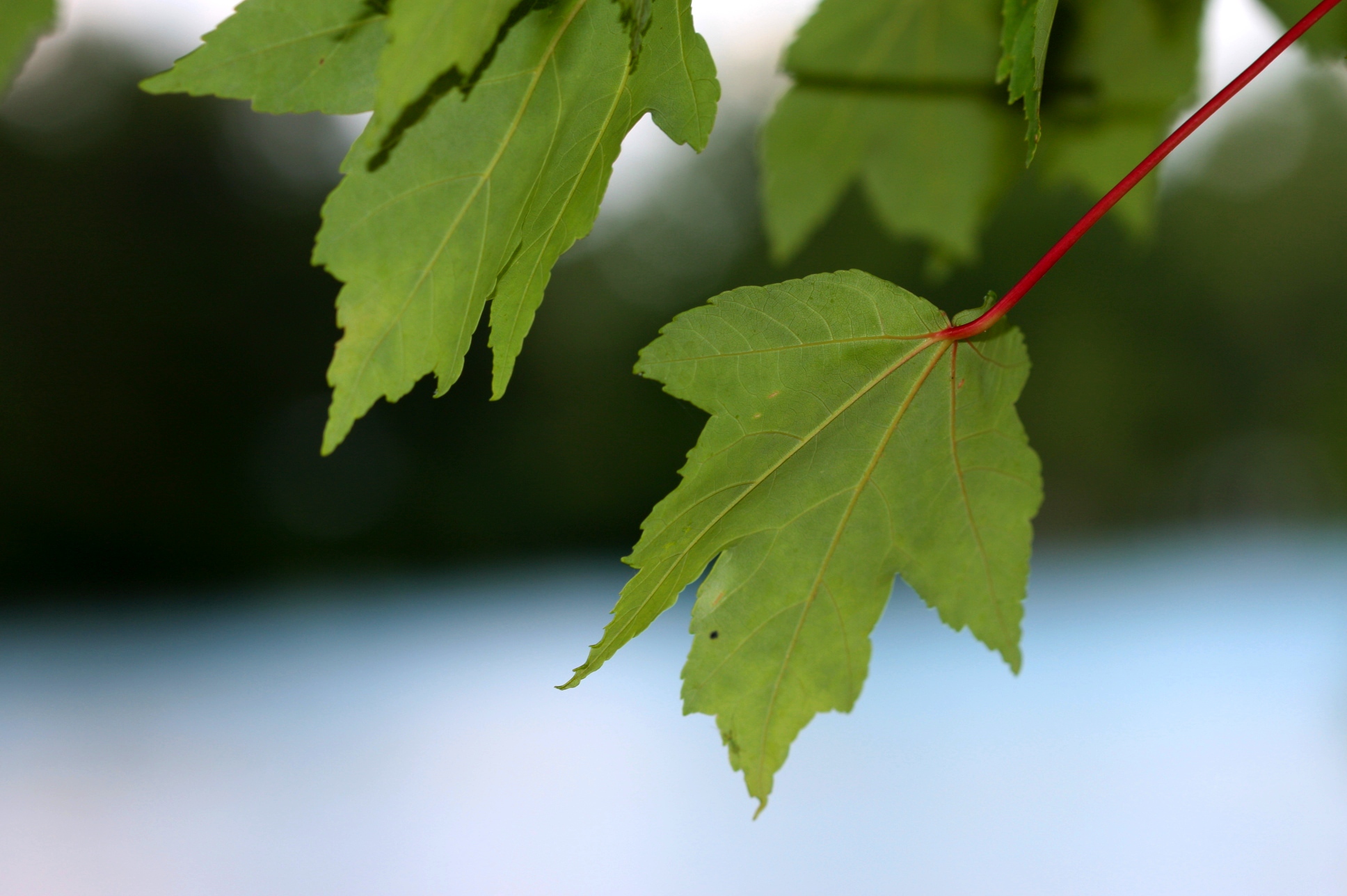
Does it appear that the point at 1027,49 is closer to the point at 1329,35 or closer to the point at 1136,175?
the point at 1136,175

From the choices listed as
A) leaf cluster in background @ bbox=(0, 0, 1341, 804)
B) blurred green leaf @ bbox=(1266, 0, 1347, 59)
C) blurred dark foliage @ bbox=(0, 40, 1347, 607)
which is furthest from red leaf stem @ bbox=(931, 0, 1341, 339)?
blurred dark foliage @ bbox=(0, 40, 1347, 607)

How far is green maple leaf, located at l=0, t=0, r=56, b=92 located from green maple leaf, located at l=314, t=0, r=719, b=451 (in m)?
0.09

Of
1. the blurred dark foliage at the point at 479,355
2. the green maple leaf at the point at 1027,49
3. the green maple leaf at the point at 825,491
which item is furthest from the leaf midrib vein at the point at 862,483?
the blurred dark foliage at the point at 479,355

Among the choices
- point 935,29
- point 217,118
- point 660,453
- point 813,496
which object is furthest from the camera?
point 217,118

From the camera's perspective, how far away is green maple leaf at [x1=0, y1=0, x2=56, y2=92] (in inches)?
9.6

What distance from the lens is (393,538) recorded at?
182 inches

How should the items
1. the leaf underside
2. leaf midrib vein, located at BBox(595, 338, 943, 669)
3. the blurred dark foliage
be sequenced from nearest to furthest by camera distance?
leaf midrib vein, located at BBox(595, 338, 943, 669), the leaf underside, the blurred dark foliage

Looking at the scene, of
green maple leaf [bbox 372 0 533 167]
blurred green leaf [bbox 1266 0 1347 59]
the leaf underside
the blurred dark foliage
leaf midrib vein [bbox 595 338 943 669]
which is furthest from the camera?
the blurred dark foliage

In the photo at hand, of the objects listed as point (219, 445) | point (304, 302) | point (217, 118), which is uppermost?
point (217, 118)

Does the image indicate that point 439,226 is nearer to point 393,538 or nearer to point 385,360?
point 385,360

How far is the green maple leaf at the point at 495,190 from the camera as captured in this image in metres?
0.24

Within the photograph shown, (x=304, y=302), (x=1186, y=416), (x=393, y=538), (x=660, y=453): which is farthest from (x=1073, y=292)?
(x=304, y=302)

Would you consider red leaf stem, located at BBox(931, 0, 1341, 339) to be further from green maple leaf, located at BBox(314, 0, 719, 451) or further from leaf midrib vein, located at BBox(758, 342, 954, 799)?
green maple leaf, located at BBox(314, 0, 719, 451)

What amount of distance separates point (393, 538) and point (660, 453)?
142cm
